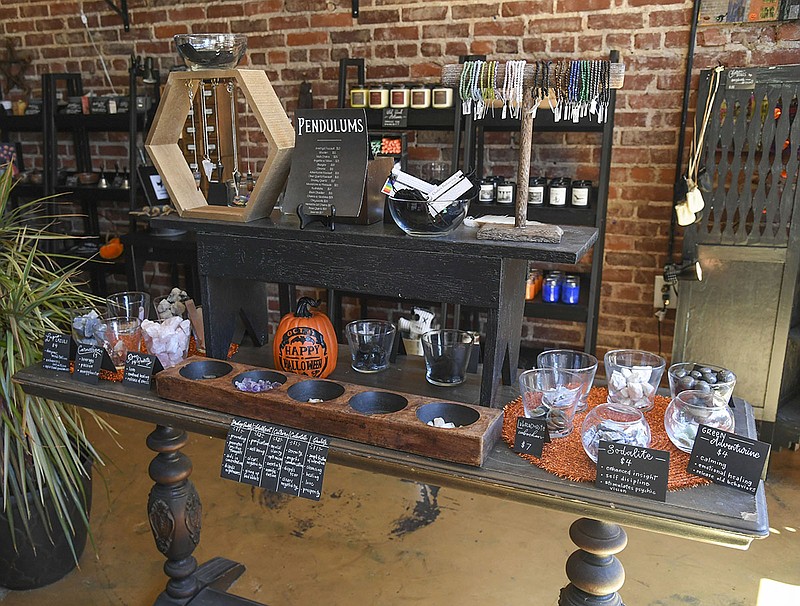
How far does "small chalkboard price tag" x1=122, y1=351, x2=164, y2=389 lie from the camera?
1573mm

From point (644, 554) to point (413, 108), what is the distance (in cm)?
200

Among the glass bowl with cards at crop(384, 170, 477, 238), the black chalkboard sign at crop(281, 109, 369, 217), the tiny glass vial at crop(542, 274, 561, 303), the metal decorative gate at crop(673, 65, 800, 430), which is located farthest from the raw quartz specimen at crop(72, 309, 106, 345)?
the metal decorative gate at crop(673, 65, 800, 430)

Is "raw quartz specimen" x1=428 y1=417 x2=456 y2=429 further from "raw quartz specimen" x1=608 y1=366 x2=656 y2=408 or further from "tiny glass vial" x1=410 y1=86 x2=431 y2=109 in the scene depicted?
"tiny glass vial" x1=410 y1=86 x2=431 y2=109

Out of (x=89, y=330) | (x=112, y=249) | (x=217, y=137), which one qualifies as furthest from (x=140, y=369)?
(x=112, y=249)

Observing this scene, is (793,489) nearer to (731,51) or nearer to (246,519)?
(731,51)

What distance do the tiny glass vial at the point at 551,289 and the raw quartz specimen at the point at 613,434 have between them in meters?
1.85

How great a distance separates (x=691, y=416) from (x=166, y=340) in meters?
1.16

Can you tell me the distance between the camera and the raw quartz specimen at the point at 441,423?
127 centimetres

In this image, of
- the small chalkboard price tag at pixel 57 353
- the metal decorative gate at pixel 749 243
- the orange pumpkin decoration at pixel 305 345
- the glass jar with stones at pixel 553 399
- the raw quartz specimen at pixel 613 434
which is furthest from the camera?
the metal decorative gate at pixel 749 243

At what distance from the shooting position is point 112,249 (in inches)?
150

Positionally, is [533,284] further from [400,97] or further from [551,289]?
[400,97]

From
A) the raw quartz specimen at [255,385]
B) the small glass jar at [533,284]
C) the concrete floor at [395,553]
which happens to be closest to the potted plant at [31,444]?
the concrete floor at [395,553]

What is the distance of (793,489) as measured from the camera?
2668 millimetres

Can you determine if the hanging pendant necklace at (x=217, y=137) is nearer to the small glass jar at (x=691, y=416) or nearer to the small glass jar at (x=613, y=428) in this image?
the small glass jar at (x=613, y=428)
